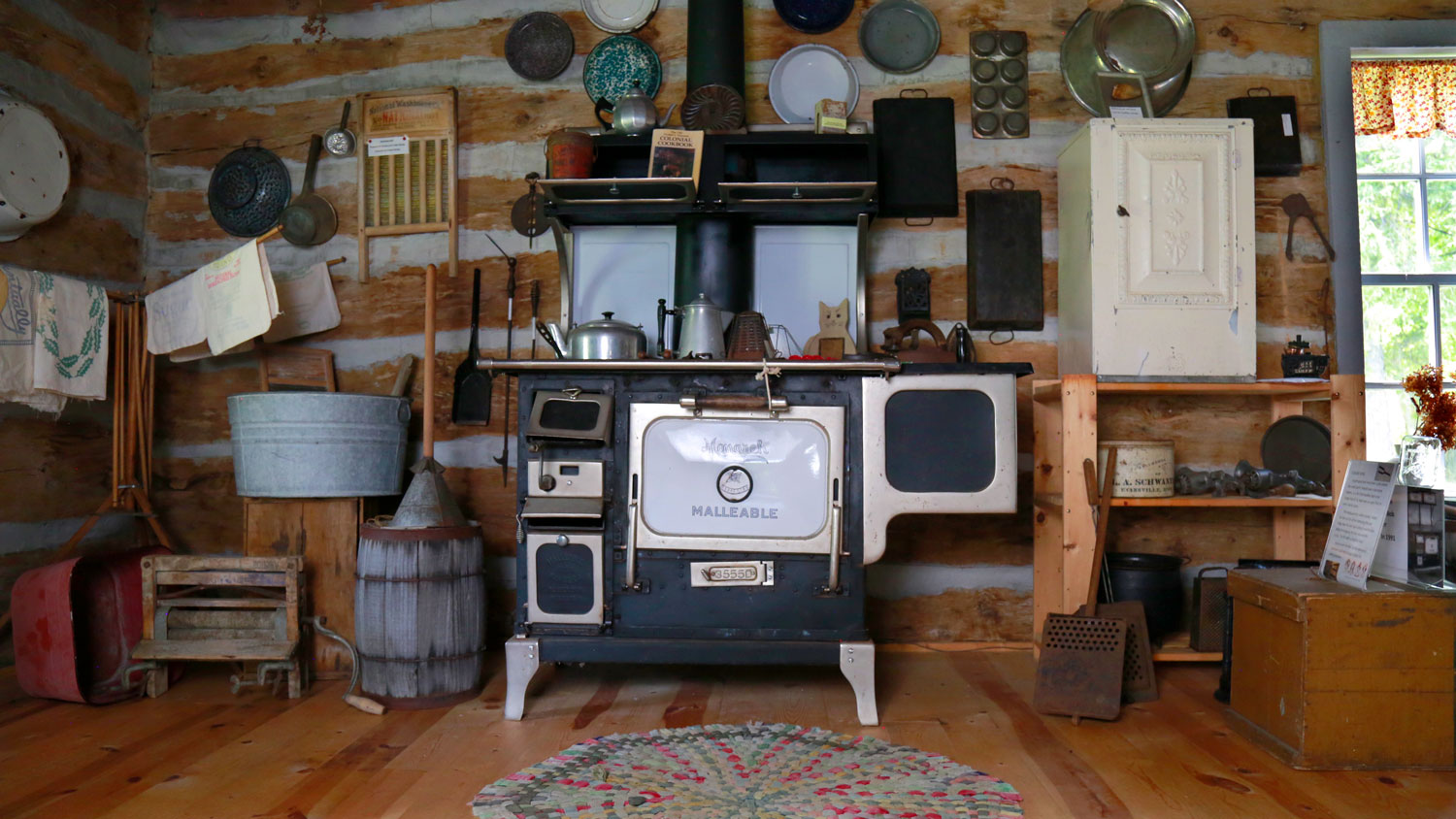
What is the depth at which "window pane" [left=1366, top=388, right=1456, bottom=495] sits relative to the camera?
352cm

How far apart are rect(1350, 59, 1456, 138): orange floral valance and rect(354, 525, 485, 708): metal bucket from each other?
139 inches

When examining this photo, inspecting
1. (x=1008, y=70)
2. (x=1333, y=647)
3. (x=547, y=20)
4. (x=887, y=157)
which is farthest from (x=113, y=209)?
(x=1333, y=647)

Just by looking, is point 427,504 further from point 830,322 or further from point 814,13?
point 814,13

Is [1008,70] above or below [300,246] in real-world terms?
above

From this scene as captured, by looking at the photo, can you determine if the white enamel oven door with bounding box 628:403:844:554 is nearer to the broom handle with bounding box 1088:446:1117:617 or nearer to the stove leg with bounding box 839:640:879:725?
the stove leg with bounding box 839:640:879:725

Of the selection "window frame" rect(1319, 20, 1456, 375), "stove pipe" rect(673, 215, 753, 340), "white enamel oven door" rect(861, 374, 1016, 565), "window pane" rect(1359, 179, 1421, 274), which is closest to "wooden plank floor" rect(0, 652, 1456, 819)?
"white enamel oven door" rect(861, 374, 1016, 565)

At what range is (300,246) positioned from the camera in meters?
3.54

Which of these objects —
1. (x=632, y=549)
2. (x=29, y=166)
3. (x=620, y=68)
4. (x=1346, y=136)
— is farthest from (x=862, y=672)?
(x=29, y=166)

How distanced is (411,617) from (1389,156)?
3.78 m

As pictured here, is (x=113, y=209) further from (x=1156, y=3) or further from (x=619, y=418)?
(x=1156, y=3)

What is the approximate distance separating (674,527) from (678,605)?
21 cm

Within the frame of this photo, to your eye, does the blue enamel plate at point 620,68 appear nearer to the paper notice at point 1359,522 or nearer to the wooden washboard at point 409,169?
the wooden washboard at point 409,169

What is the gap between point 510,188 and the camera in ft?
11.5

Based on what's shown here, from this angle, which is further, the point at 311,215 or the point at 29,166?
the point at 311,215
